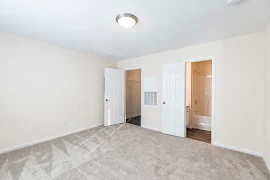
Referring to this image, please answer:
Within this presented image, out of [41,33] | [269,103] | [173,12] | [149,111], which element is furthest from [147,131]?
[41,33]

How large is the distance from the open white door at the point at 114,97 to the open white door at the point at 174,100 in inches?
65.9

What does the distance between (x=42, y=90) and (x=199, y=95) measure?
5.07 metres

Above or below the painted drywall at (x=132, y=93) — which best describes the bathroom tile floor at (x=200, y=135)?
below

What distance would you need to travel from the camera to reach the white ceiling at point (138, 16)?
5.36ft

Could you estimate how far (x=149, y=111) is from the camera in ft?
13.0

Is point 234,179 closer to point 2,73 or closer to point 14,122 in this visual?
point 14,122

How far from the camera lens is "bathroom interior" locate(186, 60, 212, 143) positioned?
161 inches

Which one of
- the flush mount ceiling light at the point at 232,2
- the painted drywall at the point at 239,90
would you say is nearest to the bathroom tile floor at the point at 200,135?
the painted drywall at the point at 239,90

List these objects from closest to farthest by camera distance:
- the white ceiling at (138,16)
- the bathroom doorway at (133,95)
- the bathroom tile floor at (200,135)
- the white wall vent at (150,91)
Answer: the white ceiling at (138,16)
the bathroom tile floor at (200,135)
the white wall vent at (150,91)
the bathroom doorway at (133,95)

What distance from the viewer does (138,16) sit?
6.19ft

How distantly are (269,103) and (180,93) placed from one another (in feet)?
5.39

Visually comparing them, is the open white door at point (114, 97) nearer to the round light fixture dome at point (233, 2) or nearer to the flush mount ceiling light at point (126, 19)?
the flush mount ceiling light at point (126, 19)

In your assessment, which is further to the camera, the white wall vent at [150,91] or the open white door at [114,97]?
the open white door at [114,97]

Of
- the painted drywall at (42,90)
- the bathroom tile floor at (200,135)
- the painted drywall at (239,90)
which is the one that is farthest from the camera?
the bathroom tile floor at (200,135)
